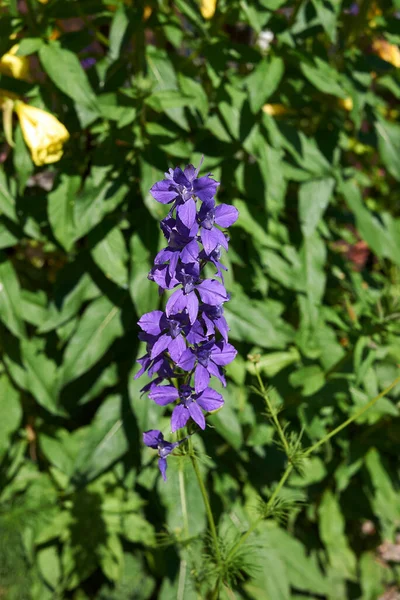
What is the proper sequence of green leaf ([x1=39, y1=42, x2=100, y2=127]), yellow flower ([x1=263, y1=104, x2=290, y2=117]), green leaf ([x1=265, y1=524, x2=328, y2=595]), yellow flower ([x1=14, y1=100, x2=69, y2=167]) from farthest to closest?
green leaf ([x1=265, y1=524, x2=328, y2=595]), yellow flower ([x1=263, y1=104, x2=290, y2=117]), yellow flower ([x1=14, y1=100, x2=69, y2=167]), green leaf ([x1=39, y1=42, x2=100, y2=127])

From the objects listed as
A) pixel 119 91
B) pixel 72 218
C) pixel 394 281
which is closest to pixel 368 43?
pixel 394 281

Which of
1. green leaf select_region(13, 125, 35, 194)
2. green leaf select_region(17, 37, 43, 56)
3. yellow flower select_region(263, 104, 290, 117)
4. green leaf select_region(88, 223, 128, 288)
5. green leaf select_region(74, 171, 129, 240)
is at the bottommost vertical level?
green leaf select_region(88, 223, 128, 288)

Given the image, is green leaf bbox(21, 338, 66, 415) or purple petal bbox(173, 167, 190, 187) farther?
green leaf bbox(21, 338, 66, 415)

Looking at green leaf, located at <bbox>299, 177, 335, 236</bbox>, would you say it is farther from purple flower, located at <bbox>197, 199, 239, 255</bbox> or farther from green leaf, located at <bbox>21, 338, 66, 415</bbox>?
purple flower, located at <bbox>197, 199, 239, 255</bbox>

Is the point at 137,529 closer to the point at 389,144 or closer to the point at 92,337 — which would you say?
the point at 92,337

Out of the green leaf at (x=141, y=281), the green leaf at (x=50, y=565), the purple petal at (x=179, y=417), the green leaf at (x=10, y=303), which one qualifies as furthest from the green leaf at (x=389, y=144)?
the green leaf at (x=50, y=565)

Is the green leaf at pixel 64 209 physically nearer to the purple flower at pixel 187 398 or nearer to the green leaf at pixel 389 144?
the purple flower at pixel 187 398

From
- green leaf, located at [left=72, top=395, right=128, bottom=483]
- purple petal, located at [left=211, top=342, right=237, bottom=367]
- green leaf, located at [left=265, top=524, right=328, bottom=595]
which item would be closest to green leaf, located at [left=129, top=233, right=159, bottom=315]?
green leaf, located at [left=72, top=395, right=128, bottom=483]
